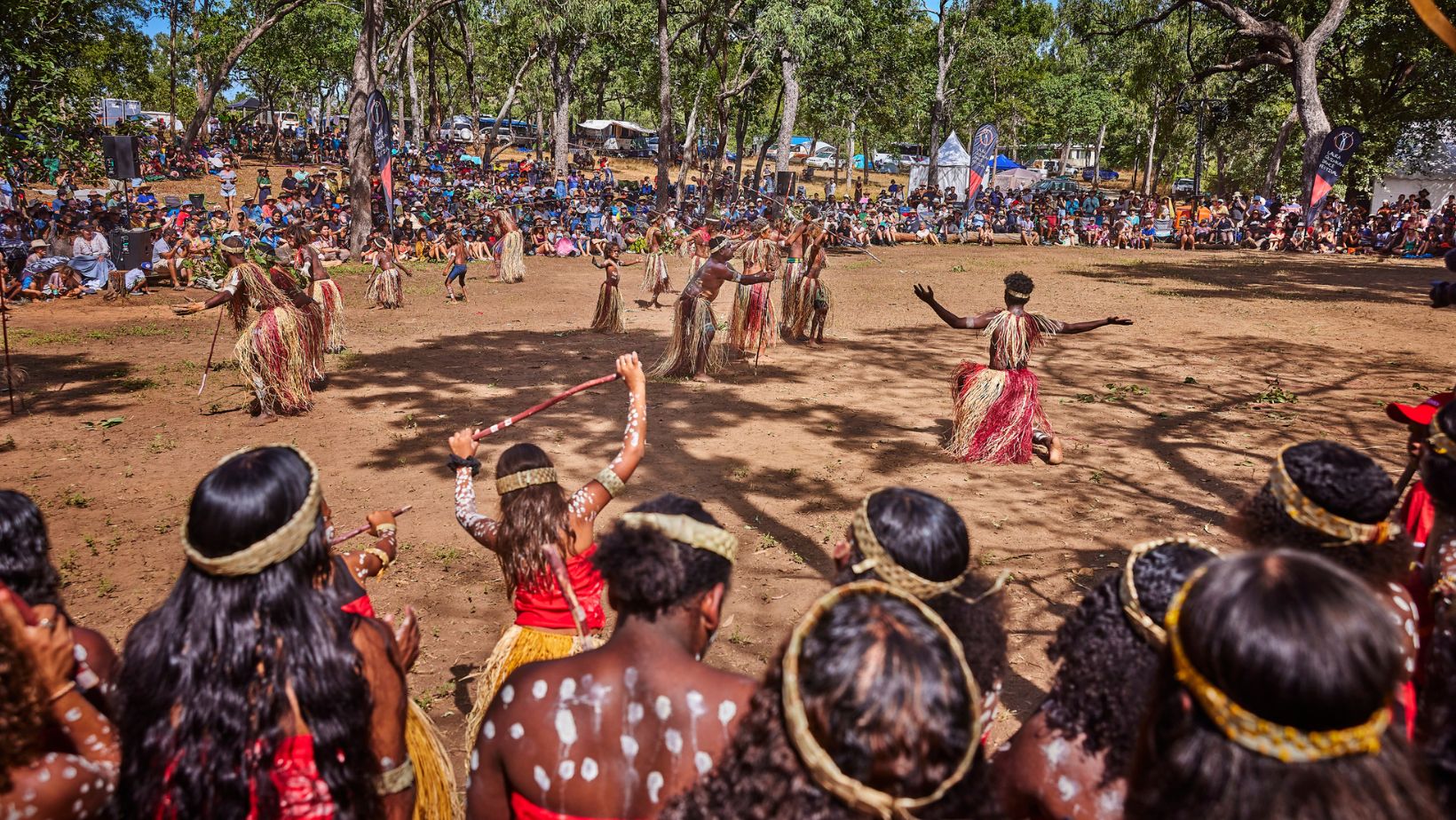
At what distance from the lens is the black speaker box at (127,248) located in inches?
694

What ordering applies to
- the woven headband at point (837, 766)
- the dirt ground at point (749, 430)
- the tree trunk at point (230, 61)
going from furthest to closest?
the tree trunk at point (230, 61) < the dirt ground at point (749, 430) < the woven headband at point (837, 766)

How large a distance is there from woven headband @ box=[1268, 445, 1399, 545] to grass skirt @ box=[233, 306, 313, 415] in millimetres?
9165

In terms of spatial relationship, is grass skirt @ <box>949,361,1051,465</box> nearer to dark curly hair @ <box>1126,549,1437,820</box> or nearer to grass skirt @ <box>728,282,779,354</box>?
grass skirt @ <box>728,282,779,354</box>

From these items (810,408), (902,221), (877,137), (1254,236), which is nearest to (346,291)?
(810,408)

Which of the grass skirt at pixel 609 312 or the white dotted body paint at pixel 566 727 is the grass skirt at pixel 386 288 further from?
the white dotted body paint at pixel 566 727

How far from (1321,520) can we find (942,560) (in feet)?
3.19

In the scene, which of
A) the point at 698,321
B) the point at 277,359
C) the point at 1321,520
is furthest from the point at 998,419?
the point at 277,359

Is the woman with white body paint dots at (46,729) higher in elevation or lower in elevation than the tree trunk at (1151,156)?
lower

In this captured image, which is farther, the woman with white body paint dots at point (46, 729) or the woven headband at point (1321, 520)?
the woven headband at point (1321, 520)

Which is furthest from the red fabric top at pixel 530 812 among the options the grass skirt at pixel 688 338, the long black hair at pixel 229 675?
the grass skirt at pixel 688 338

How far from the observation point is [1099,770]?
201cm

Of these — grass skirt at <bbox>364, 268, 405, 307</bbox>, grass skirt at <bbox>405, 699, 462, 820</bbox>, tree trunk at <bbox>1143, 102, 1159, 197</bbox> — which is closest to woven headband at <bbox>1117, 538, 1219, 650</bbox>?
A: grass skirt at <bbox>405, 699, 462, 820</bbox>

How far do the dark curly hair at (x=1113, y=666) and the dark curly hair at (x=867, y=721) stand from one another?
605 mm

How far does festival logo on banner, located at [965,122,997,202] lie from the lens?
29094 millimetres
